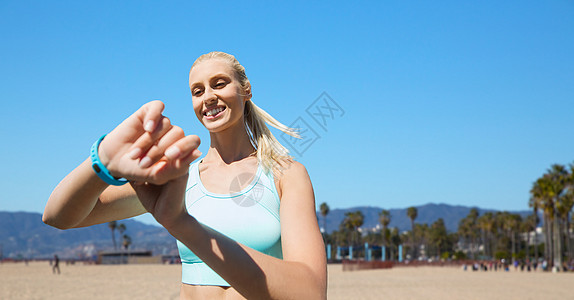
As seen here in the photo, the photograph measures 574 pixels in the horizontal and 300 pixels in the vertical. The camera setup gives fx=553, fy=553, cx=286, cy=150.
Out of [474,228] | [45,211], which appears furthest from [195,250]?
[474,228]

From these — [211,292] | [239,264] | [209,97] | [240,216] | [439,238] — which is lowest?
[439,238]

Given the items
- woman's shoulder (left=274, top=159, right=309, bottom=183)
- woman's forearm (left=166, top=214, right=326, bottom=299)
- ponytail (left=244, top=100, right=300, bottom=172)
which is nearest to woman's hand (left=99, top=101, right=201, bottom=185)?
woman's forearm (left=166, top=214, right=326, bottom=299)

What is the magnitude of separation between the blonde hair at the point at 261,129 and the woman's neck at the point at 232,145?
44 mm

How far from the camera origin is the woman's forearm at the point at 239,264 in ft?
4.17

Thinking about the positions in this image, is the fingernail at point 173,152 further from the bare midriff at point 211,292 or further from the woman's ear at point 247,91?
the woman's ear at point 247,91

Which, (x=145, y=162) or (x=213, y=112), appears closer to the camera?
(x=145, y=162)

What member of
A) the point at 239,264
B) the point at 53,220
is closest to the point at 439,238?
the point at 53,220

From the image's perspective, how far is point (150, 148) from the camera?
3.73 feet

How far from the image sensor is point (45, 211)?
1.59 meters

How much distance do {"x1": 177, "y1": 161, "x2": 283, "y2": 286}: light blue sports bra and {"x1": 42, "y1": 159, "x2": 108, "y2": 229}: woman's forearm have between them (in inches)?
17.0

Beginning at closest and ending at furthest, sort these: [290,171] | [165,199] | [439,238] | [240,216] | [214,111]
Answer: [165,199] → [240,216] → [290,171] → [214,111] → [439,238]

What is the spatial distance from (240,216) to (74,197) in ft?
1.83

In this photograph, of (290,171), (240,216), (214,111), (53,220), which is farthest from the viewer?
(214,111)

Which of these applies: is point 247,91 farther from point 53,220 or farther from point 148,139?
point 148,139
